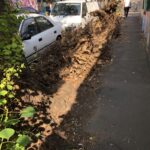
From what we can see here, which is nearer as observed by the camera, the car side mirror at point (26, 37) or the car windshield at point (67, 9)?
the car side mirror at point (26, 37)

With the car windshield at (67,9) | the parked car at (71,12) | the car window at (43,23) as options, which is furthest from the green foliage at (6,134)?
the car windshield at (67,9)

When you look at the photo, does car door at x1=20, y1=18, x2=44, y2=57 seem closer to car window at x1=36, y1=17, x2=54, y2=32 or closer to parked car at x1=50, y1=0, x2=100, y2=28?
car window at x1=36, y1=17, x2=54, y2=32

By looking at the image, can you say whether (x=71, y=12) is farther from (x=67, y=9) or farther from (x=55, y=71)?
(x=55, y=71)

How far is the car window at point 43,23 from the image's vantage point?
11148 millimetres

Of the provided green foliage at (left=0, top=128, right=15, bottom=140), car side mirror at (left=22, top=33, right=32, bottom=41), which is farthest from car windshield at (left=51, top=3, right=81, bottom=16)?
green foliage at (left=0, top=128, right=15, bottom=140)

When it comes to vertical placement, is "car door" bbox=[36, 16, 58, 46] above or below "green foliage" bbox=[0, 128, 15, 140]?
below

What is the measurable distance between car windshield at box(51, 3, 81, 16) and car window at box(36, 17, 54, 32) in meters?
5.17

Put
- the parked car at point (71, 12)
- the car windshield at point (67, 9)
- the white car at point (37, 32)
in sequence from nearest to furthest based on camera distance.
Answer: the white car at point (37, 32) → the parked car at point (71, 12) → the car windshield at point (67, 9)

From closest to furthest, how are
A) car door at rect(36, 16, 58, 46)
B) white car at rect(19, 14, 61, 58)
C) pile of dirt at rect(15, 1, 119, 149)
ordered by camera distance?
1. pile of dirt at rect(15, 1, 119, 149)
2. white car at rect(19, 14, 61, 58)
3. car door at rect(36, 16, 58, 46)

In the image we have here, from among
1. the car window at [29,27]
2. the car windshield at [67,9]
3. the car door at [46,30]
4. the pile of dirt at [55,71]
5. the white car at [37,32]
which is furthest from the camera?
the car windshield at [67,9]

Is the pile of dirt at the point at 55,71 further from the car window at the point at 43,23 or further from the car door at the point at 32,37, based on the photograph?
the car window at the point at 43,23

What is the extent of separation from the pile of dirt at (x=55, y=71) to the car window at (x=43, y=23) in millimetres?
789

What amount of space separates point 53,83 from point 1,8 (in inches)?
99.9

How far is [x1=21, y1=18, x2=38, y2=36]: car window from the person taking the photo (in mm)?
10105
